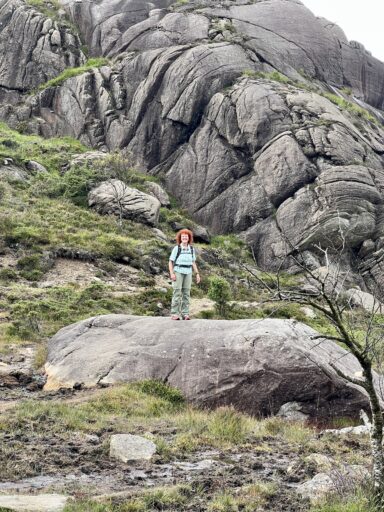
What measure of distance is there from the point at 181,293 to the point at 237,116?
33.3 m

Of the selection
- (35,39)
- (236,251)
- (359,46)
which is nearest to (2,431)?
(236,251)

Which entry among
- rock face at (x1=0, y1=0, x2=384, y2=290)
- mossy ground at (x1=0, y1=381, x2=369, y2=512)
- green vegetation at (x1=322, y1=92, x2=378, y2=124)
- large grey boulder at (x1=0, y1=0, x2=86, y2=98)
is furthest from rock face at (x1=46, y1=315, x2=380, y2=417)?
large grey boulder at (x1=0, y1=0, x2=86, y2=98)

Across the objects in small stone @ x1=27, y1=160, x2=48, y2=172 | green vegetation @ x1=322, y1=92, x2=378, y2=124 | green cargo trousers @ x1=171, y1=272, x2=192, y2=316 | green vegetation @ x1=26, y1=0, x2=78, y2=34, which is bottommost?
small stone @ x1=27, y1=160, x2=48, y2=172

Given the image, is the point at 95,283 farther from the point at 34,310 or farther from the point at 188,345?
the point at 188,345

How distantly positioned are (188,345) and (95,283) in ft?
40.1

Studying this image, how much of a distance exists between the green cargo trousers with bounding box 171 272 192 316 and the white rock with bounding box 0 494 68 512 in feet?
28.5

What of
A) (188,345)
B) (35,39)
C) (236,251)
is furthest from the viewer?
(35,39)

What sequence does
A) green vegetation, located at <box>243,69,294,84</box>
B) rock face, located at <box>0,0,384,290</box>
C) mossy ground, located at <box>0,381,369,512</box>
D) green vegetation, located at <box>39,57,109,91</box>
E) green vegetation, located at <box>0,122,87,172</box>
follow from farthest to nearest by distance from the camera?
green vegetation, located at <box>39,57,109,91</box> → green vegetation, located at <box>243,69,294,84</box> → green vegetation, located at <box>0,122,87,172</box> → rock face, located at <box>0,0,384,290</box> → mossy ground, located at <box>0,381,369,512</box>

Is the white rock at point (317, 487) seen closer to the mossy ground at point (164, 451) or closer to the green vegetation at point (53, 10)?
the mossy ground at point (164, 451)

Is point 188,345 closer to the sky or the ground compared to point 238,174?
closer to the sky

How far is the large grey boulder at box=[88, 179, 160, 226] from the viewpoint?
127 feet

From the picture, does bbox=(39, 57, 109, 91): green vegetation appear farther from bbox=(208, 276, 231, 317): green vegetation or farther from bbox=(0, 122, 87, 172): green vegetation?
bbox=(208, 276, 231, 317): green vegetation

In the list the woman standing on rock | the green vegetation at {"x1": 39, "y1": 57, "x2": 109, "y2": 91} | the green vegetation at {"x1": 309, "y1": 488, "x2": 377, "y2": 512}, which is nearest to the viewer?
the green vegetation at {"x1": 309, "y1": 488, "x2": 377, "y2": 512}

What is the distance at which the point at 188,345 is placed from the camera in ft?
40.5
